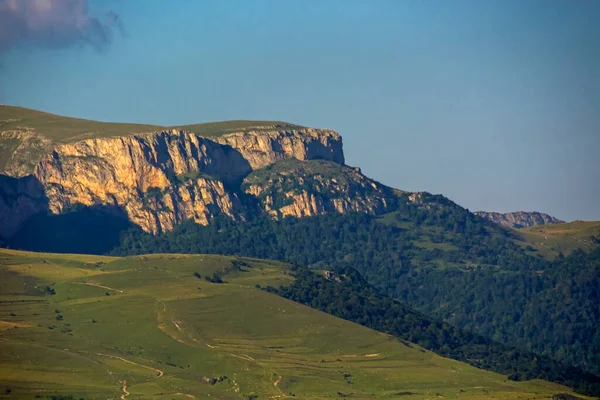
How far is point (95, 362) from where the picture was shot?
195 metres

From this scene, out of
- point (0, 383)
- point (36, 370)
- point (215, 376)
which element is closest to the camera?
point (0, 383)

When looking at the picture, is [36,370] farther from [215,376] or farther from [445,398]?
[445,398]

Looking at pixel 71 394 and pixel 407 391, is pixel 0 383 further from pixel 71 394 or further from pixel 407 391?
pixel 407 391

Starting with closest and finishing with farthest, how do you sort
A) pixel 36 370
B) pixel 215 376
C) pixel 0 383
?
pixel 0 383, pixel 36 370, pixel 215 376

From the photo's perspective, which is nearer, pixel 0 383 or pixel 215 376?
pixel 0 383

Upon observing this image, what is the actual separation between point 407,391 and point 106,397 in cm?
5187

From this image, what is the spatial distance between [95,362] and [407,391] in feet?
163

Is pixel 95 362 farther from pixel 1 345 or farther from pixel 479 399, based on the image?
pixel 479 399

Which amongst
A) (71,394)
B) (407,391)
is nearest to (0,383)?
(71,394)

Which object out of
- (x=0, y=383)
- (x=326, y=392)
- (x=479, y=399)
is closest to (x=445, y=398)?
(x=479, y=399)

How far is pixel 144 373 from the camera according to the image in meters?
192

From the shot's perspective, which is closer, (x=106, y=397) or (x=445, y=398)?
(x=106, y=397)

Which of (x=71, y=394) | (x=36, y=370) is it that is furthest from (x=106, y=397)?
(x=36, y=370)

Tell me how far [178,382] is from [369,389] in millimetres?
31871
